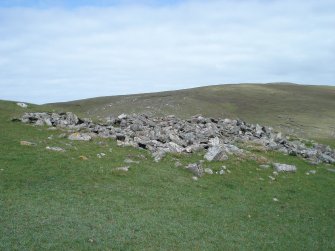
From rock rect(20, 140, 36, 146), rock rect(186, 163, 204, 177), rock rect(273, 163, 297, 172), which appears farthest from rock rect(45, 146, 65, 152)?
rock rect(273, 163, 297, 172)

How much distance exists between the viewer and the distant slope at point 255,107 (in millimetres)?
85144

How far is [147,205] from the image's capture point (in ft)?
70.0

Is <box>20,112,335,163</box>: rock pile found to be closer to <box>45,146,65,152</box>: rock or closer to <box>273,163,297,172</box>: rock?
<box>273,163,297,172</box>: rock

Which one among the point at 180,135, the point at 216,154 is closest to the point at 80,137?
the point at 180,135

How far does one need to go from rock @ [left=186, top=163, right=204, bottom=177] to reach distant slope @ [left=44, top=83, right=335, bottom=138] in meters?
49.3

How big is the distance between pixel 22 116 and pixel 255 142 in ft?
75.3

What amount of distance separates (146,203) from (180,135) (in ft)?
55.9

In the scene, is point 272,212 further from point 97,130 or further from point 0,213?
point 97,130

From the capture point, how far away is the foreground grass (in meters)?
→ 17.2

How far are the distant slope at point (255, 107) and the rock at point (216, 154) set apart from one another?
4531cm

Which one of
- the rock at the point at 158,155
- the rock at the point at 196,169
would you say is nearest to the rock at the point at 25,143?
the rock at the point at 158,155

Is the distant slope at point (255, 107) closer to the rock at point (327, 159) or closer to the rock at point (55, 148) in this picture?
the rock at point (327, 159)

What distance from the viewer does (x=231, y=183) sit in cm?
2695

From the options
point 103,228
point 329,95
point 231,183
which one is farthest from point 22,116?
point 329,95
